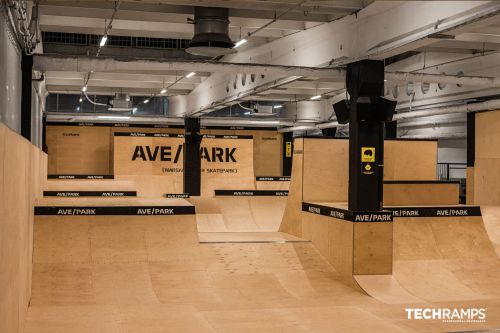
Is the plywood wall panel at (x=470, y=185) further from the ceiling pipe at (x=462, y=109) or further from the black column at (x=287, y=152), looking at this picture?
the black column at (x=287, y=152)

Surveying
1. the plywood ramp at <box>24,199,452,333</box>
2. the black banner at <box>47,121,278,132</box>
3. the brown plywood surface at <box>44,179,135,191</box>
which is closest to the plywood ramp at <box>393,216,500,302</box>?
the plywood ramp at <box>24,199,452,333</box>

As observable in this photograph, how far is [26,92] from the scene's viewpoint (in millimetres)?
9000

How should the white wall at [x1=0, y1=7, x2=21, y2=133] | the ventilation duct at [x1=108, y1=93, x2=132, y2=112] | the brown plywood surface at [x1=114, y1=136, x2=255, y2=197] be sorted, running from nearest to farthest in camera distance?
1. the white wall at [x1=0, y1=7, x2=21, y2=133]
2. the ventilation duct at [x1=108, y1=93, x2=132, y2=112]
3. the brown plywood surface at [x1=114, y1=136, x2=255, y2=197]

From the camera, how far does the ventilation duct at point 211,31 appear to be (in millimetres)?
8883

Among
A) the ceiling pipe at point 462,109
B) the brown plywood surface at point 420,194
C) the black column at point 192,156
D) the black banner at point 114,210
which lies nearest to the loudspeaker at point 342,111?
the black banner at point 114,210

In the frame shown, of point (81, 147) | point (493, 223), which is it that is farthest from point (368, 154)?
point (81, 147)

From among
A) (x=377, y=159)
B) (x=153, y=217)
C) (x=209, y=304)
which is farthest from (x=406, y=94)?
(x=209, y=304)

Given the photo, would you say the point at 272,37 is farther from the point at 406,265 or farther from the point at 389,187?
the point at 406,265

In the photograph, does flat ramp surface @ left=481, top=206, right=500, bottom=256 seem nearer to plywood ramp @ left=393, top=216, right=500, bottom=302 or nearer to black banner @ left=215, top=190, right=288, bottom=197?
plywood ramp @ left=393, top=216, right=500, bottom=302

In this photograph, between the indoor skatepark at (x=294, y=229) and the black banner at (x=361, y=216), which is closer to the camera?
the indoor skatepark at (x=294, y=229)

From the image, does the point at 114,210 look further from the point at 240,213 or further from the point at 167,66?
the point at 240,213

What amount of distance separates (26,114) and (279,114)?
1392cm

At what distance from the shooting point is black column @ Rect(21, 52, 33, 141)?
29.0ft

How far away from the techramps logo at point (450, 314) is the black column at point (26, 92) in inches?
234
